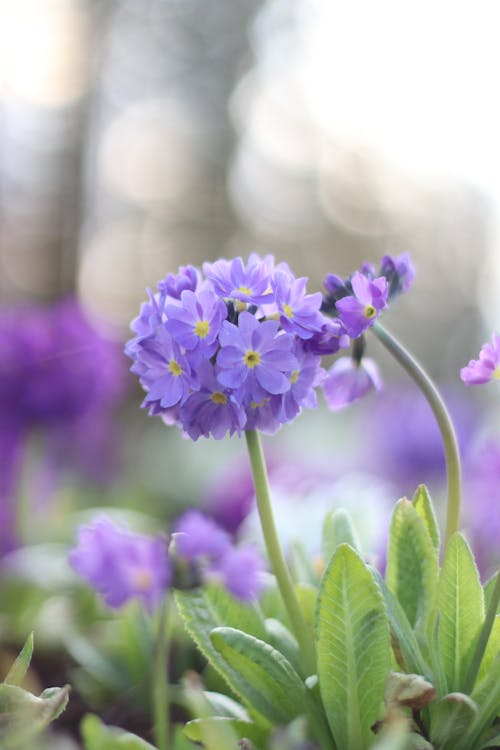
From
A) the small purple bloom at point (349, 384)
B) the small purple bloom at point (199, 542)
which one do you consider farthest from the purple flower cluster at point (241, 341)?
the small purple bloom at point (199, 542)

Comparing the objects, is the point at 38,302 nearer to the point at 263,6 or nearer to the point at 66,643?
the point at 263,6

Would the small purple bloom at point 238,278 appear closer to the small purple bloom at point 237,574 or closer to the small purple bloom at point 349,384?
the small purple bloom at point 349,384

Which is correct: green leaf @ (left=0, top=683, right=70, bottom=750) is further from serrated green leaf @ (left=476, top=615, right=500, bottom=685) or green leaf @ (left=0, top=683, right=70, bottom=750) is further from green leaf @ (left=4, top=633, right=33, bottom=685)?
serrated green leaf @ (left=476, top=615, right=500, bottom=685)

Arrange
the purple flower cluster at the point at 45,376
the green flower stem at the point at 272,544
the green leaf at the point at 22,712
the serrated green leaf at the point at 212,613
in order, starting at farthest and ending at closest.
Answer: the purple flower cluster at the point at 45,376 → the serrated green leaf at the point at 212,613 → the green flower stem at the point at 272,544 → the green leaf at the point at 22,712

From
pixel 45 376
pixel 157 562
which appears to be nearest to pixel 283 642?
pixel 157 562

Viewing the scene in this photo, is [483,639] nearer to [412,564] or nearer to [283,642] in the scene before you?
[412,564]

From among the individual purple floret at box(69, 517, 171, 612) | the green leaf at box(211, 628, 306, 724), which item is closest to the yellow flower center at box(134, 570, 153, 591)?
the individual purple floret at box(69, 517, 171, 612)
